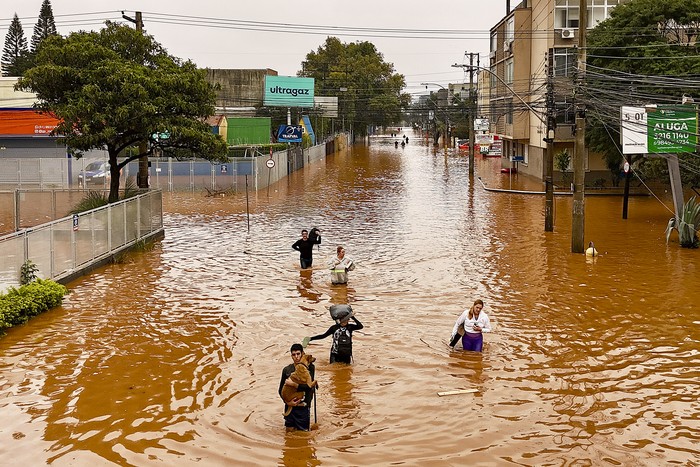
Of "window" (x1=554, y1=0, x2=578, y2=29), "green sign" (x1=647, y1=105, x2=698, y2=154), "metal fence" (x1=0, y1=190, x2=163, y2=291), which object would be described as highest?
"window" (x1=554, y1=0, x2=578, y2=29)

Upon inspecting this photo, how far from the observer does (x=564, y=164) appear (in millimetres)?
49469

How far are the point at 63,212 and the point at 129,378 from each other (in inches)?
1129

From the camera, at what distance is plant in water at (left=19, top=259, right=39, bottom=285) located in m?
18.5

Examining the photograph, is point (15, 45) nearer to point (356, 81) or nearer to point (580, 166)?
point (356, 81)

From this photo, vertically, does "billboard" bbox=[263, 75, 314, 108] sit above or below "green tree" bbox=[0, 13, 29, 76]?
→ below

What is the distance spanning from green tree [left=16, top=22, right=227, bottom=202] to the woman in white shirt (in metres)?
16.3

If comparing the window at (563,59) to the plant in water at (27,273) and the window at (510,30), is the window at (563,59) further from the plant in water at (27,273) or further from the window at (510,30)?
the plant in water at (27,273)

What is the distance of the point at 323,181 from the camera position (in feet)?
190

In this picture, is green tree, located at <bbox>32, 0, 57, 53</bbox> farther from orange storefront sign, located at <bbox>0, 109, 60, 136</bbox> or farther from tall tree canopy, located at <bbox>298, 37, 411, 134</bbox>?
orange storefront sign, located at <bbox>0, 109, 60, 136</bbox>

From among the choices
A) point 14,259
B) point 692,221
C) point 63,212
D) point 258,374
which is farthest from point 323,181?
point 258,374

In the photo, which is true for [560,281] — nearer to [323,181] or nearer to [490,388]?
[490,388]

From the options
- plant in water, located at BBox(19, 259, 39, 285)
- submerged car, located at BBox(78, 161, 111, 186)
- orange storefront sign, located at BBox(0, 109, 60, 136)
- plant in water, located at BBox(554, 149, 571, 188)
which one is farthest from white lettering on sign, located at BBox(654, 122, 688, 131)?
orange storefront sign, located at BBox(0, 109, 60, 136)

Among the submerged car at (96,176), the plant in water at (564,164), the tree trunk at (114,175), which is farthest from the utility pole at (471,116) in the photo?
the tree trunk at (114,175)

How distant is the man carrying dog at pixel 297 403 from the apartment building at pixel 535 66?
3512 centimetres
